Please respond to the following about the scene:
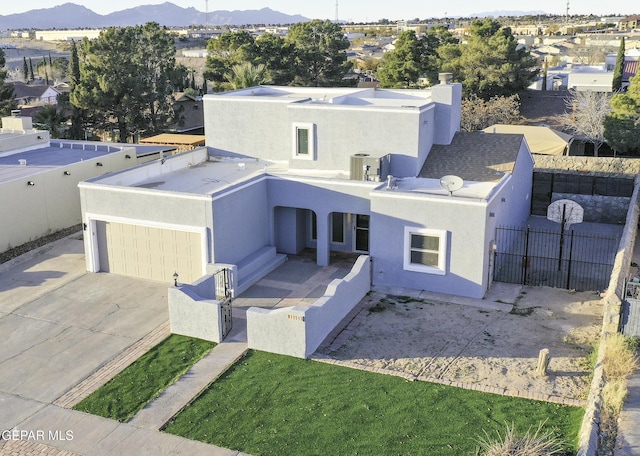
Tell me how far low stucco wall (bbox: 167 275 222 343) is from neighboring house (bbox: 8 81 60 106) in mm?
65237

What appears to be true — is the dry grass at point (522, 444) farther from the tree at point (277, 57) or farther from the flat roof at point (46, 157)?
the tree at point (277, 57)

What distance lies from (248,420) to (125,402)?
2889 mm

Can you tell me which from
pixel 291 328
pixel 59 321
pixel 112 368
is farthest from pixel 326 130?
pixel 112 368

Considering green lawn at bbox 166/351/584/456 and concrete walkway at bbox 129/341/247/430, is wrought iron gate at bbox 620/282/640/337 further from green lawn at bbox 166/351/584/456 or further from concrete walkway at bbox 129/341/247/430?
concrete walkway at bbox 129/341/247/430

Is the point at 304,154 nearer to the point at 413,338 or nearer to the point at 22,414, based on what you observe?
the point at 413,338

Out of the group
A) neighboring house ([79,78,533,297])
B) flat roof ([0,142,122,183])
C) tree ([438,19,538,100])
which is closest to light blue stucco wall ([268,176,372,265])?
neighboring house ([79,78,533,297])

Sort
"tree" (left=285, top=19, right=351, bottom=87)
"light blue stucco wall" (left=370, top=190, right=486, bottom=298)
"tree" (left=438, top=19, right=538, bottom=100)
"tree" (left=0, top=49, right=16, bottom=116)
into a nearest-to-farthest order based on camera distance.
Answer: "light blue stucco wall" (left=370, top=190, right=486, bottom=298) → "tree" (left=0, top=49, right=16, bottom=116) → "tree" (left=438, top=19, right=538, bottom=100) → "tree" (left=285, top=19, right=351, bottom=87)

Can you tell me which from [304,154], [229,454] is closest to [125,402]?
[229,454]

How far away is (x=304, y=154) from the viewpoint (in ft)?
83.5

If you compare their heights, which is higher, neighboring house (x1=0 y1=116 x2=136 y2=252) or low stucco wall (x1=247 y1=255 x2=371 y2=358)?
neighboring house (x1=0 y1=116 x2=136 y2=252)

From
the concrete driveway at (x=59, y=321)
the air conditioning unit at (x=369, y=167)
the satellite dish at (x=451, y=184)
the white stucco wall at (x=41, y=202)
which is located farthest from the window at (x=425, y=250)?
the white stucco wall at (x=41, y=202)

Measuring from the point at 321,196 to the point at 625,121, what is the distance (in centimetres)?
2029

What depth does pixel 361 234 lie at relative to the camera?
81.0 ft

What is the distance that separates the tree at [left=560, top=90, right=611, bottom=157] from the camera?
139ft
